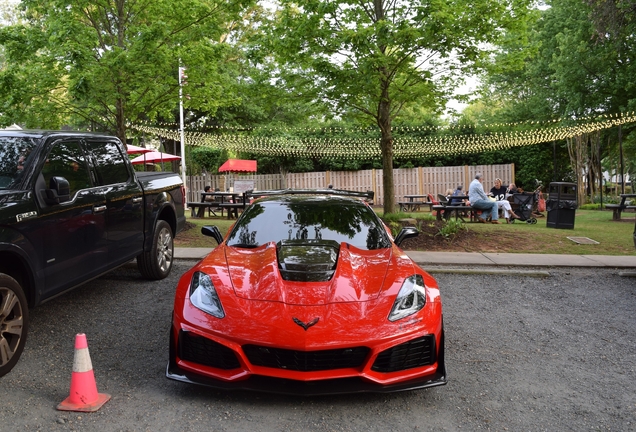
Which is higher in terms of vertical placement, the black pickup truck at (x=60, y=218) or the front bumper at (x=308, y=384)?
the black pickup truck at (x=60, y=218)

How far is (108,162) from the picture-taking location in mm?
6191

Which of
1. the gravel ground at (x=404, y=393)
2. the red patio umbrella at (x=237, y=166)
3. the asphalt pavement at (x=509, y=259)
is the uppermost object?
the red patio umbrella at (x=237, y=166)

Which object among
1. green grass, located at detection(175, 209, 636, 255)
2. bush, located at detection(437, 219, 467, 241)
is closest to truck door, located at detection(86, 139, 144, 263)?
green grass, located at detection(175, 209, 636, 255)

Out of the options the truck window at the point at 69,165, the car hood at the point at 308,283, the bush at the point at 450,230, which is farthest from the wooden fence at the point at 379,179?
the car hood at the point at 308,283

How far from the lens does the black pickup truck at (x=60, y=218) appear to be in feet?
13.4

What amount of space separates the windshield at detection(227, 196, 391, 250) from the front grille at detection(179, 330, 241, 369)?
4.58 feet

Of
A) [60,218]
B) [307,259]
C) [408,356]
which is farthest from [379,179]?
[408,356]

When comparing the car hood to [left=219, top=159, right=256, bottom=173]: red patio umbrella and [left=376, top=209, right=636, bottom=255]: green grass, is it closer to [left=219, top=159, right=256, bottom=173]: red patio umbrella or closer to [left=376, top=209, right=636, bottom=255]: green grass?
[left=376, top=209, right=636, bottom=255]: green grass

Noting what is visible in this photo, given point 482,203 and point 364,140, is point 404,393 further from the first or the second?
point 364,140

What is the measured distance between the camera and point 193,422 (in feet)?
10.6

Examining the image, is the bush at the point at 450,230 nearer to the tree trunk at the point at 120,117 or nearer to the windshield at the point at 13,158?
the tree trunk at the point at 120,117

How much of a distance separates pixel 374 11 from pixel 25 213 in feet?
29.0

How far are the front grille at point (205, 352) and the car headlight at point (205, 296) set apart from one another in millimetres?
203

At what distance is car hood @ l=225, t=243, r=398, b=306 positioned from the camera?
3656 mm
